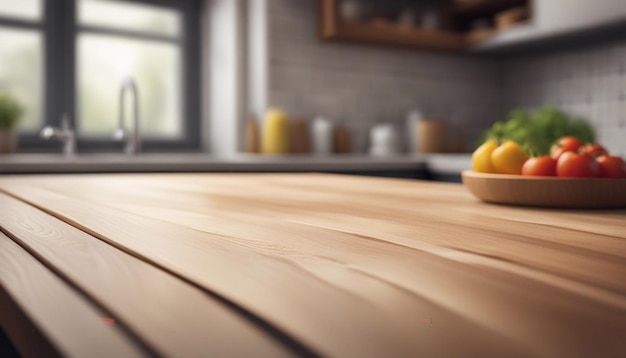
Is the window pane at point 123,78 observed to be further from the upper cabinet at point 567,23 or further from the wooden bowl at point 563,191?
the wooden bowl at point 563,191

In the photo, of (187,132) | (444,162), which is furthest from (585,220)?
(187,132)

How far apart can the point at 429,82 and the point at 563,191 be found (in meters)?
3.02

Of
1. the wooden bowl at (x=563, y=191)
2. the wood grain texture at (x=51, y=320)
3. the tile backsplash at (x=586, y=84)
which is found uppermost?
the tile backsplash at (x=586, y=84)

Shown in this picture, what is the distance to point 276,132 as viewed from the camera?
3178mm

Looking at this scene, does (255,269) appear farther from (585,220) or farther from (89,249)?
(585,220)

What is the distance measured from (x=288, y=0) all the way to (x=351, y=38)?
37cm

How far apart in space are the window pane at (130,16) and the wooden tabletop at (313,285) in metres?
2.75

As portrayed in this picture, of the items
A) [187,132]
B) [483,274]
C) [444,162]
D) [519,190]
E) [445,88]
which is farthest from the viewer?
[445,88]

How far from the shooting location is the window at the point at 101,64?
3168mm

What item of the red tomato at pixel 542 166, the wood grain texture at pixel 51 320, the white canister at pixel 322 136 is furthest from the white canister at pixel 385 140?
the wood grain texture at pixel 51 320

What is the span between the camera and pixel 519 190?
35.8 inches

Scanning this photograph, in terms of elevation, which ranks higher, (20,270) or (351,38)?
(351,38)

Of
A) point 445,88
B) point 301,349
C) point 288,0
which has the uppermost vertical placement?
point 288,0

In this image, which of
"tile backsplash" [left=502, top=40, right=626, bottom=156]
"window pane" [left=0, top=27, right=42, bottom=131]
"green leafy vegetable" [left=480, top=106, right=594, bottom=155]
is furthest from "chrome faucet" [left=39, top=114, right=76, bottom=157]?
"tile backsplash" [left=502, top=40, right=626, bottom=156]
